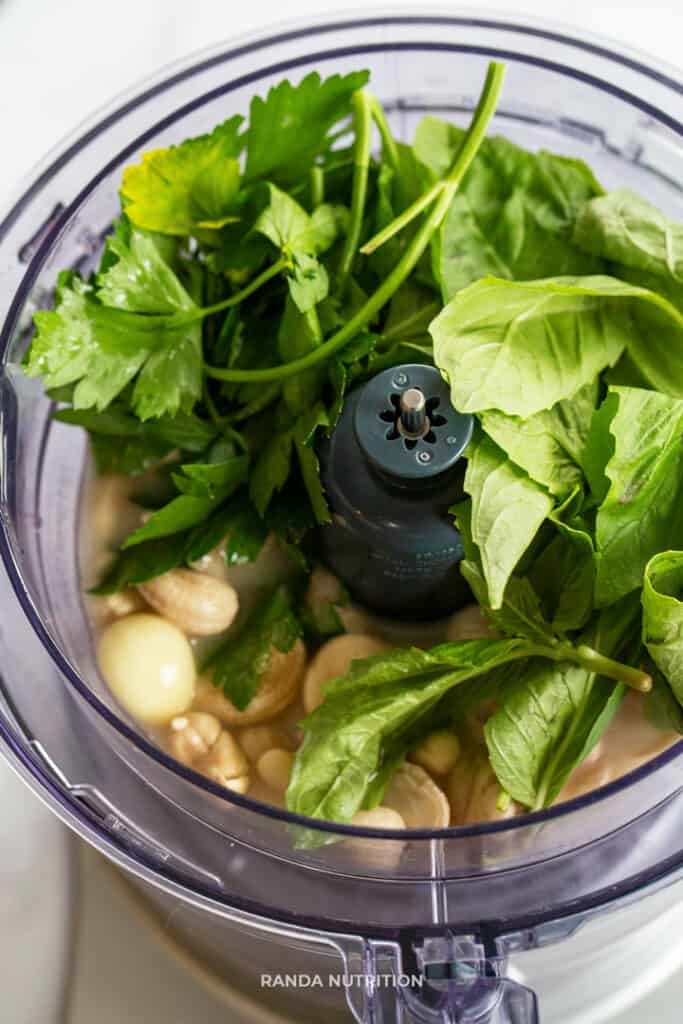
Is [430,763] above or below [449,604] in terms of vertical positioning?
below

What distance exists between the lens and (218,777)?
2.29ft

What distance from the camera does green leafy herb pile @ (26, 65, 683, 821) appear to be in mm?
610

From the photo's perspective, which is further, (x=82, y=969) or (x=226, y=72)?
(x=226, y=72)

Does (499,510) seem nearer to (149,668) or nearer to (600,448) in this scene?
(600,448)

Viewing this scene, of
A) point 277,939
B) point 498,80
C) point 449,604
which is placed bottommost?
point 277,939

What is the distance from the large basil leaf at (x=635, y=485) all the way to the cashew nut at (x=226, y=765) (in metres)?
0.25

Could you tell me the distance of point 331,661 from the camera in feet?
2.38

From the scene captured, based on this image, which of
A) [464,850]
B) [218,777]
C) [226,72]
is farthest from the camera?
[226,72]

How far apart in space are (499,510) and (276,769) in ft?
0.74

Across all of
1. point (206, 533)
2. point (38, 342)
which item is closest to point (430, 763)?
point (206, 533)

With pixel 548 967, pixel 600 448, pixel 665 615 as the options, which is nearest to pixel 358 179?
pixel 600 448

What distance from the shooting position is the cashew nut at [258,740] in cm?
72

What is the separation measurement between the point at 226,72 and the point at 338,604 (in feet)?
1.30

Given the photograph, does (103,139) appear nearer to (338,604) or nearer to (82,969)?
(338,604)
